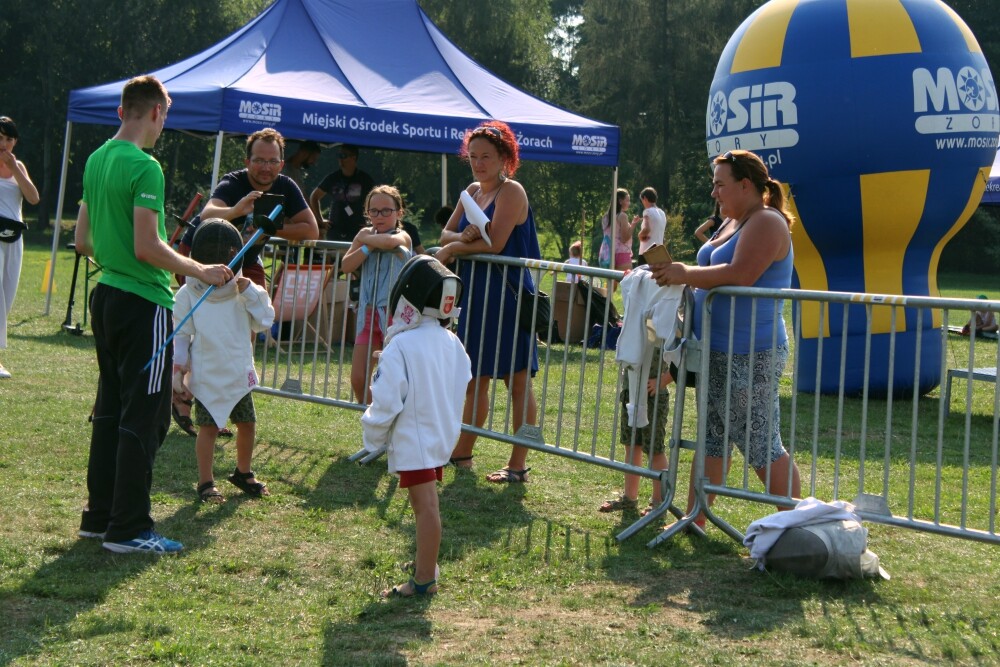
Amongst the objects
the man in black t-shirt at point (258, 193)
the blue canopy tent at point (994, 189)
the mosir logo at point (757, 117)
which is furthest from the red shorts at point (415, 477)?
the blue canopy tent at point (994, 189)

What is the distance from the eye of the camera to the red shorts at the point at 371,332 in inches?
283

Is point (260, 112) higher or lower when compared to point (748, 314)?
higher

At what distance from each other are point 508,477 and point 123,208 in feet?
9.32

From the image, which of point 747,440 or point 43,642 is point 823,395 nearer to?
point 747,440

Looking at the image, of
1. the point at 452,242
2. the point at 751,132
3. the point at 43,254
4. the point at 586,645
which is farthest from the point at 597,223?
the point at 586,645

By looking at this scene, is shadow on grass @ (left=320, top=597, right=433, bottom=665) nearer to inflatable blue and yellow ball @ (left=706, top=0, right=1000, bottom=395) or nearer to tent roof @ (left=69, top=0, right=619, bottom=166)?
inflatable blue and yellow ball @ (left=706, top=0, right=1000, bottom=395)

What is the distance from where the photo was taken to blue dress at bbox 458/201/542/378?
665cm

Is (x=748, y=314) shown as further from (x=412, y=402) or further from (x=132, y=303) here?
(x=132, y=303)

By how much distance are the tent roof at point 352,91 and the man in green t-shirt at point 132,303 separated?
22.2 ft

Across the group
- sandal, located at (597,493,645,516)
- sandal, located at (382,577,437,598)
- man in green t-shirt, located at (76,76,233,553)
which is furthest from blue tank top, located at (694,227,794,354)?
man in green t-shirt, located at (76,76,233,553)

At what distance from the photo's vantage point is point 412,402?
4.48m

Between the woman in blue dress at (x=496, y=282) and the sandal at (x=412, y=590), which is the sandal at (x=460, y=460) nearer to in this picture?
the woman in blue dress at (x=496, y=282)

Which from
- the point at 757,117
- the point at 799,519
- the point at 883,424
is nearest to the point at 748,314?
the point at 799,519

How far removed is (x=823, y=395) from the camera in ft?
36.1
